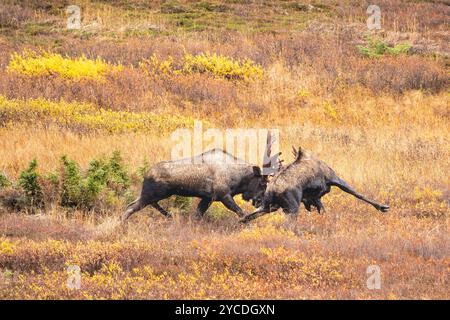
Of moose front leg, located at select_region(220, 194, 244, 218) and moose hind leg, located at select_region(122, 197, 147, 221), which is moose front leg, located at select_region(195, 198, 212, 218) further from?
A: moose hind leg, located at select_region(122, 197, 147, 221)

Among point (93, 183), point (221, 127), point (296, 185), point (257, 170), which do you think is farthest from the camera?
point (221, 127)

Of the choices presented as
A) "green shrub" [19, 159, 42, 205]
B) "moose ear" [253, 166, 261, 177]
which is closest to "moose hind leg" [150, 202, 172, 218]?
"moose ear" [253, 166, 261, 177]

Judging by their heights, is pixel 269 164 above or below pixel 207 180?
above

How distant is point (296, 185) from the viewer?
12.9 meters

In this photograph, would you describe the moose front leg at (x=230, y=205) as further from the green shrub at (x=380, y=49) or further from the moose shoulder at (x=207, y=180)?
the green shrub at (x=380, y=49)

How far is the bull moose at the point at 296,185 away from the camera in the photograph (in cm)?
1289

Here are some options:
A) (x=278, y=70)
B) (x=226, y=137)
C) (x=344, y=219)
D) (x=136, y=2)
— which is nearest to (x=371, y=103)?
(x=278, y=70)

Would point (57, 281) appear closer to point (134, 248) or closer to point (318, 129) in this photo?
point (134, 248)

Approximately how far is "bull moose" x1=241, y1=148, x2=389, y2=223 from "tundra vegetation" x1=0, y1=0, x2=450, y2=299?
0.33 metres

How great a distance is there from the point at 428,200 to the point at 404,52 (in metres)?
14.1

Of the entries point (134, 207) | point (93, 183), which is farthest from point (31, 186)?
point (134, 207)

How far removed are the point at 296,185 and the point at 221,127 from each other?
9.53 metres

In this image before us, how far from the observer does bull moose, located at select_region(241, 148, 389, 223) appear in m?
12.9

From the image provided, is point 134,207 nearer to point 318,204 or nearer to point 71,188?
point 71,188
